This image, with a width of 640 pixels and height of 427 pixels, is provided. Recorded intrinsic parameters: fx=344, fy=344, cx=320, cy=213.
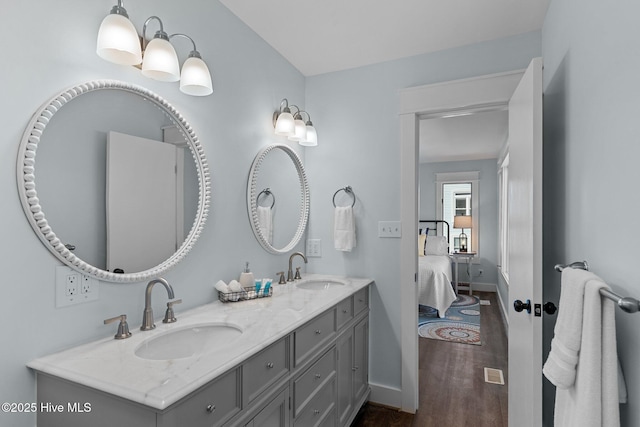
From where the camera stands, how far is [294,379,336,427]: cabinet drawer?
1.54 m

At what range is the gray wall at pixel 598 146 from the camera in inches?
34.3

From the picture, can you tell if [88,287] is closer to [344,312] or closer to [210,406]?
[210,406]

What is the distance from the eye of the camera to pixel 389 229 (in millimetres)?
2441

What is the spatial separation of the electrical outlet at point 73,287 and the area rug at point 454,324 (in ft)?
11.2

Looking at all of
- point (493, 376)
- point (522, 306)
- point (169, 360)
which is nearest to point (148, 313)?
point (169, 360)

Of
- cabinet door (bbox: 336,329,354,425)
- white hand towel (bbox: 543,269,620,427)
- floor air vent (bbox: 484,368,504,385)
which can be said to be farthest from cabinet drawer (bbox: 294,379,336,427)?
floor air vent (bbox: 484,368,504,385)

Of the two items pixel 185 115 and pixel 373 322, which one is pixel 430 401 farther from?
pixel 185 115

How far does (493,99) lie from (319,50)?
117 centimetres

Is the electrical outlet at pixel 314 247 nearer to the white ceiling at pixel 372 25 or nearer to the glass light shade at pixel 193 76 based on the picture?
the white ceiling at pixel 372 25

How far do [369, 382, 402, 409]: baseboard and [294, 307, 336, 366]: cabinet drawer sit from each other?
0.89 metres

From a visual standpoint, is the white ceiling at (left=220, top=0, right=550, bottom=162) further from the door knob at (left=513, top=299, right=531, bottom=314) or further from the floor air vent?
the floor air vent

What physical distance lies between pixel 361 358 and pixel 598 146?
182 cm

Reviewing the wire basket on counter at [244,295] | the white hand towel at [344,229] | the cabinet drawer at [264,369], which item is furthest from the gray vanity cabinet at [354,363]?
the cabinet drawer at [264,369]

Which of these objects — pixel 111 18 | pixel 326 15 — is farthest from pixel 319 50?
pixel 111 18
